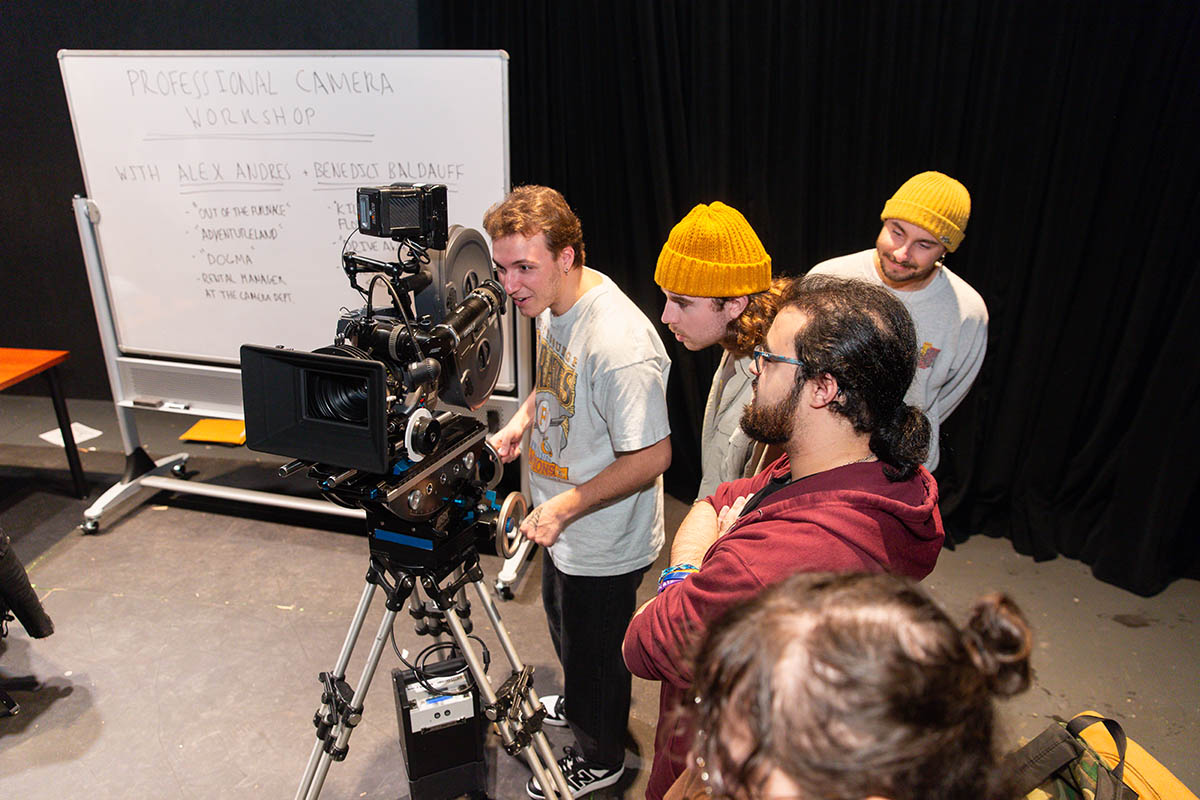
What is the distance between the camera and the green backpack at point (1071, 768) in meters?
1.16

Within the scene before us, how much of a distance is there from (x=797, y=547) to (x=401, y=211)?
38.5 inches

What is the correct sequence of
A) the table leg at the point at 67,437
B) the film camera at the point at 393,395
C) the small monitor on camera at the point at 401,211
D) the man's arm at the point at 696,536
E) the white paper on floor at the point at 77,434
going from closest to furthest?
the man's arm at the point at 696,536
the film camera at the point at 393,395
the small monitor on camera at the point at 401,211
the table leg at the point at 67,437
the white paper on floor at the point at 77,434

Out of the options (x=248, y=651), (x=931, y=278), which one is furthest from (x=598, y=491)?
(x=248, y=651)

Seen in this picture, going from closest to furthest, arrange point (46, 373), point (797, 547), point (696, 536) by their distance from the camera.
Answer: point (797, 547), point (696, 536), point (46, 373)

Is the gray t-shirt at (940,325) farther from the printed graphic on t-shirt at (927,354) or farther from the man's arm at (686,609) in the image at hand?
the man's arm at (686,609)

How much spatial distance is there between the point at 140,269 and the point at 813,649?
130 inches

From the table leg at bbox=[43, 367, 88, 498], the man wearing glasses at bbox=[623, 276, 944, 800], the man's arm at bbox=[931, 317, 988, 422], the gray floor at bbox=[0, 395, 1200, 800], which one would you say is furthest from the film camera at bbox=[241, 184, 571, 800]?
the table leg at bbox=[43, 367, 88, 498]

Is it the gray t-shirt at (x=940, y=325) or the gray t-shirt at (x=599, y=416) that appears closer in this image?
the gray t-shirt at (x=599, y=416)

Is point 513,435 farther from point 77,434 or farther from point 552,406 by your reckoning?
point 77,434

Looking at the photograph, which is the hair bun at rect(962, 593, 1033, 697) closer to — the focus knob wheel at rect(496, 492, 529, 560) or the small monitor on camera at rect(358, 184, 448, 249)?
the focus knob wheel at rect(496, 492, 529, 560)

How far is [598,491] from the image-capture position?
156 centimetres

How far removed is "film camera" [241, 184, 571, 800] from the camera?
1.30 metres

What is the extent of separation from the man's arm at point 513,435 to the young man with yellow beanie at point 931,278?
1.01 m

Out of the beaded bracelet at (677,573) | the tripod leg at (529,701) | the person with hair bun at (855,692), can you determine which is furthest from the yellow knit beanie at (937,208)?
the person with hair bun at (855,692)
